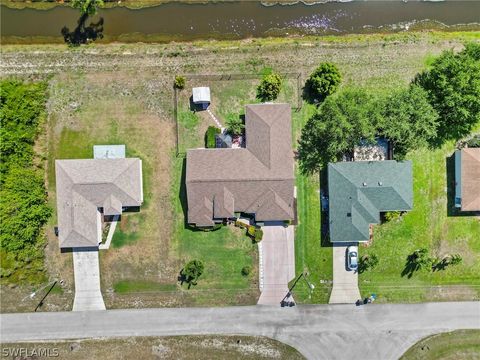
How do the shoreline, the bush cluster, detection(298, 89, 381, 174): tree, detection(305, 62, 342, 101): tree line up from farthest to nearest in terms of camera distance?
the shoreline
detection(305, 62, 342, 101): tree
the bush cluster
detection(298, 89, 381, 174): tree

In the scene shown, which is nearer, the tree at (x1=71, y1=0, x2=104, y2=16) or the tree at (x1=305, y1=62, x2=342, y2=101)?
the tree at (x1=305, y1=62, x2=342, y2=101)

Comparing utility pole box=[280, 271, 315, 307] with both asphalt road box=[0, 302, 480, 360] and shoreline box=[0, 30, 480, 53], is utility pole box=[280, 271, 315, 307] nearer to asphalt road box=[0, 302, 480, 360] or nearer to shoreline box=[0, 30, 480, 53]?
asphalt road box=[0, 302, 480, 360]

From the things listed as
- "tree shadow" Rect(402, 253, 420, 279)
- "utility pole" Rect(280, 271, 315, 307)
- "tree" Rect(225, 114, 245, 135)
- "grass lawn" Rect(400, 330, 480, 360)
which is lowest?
"grass lawn" Rect(400, 330, 480, 360)

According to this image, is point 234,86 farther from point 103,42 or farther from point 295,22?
point 103,42

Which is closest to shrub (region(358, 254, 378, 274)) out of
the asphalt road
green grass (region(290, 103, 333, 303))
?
green grass (region(290, 103, 333, 303))

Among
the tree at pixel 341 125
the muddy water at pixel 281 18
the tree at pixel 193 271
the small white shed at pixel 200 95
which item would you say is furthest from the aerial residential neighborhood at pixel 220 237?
the muddy water at pixel 281 18

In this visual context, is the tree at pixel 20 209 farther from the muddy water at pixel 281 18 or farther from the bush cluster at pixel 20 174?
the muddy water at pixel 281 18
